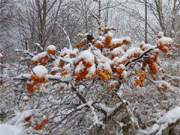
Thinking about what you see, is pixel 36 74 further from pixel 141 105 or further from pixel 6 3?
pixel 6 3

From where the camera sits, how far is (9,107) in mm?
9258

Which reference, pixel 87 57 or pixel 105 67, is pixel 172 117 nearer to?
pixel 105 67

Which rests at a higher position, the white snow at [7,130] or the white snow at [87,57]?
the white snow at [87,57]

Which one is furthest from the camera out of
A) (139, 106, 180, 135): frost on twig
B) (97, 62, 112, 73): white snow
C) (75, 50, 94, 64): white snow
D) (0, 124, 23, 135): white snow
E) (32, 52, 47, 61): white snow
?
(0, 124, 23, 135): white snow

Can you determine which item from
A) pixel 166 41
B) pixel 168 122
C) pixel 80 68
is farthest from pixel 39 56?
pixel 168 122

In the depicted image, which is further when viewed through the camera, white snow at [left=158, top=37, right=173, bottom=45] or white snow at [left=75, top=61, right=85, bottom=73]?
white snow at [left=158, top=37, right=173, bottom=45]

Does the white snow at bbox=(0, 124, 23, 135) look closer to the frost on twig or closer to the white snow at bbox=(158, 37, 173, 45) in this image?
the frost on twig

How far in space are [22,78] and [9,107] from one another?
202 inches

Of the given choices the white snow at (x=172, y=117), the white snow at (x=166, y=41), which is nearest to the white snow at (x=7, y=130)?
the white snow at (x=172, y=117)

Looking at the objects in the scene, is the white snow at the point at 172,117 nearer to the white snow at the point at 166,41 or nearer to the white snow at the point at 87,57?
the white snow at the point at 166,41

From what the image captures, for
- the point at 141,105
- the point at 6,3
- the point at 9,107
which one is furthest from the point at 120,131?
the point at 6,3

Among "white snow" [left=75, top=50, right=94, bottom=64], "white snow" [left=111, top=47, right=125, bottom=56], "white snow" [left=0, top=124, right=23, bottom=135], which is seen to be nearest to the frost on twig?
"white snow" [left=111, top=47, right=125, bottom=56]

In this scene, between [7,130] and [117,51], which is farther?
[7,130]

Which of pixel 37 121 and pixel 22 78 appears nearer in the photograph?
pixel 22 78
